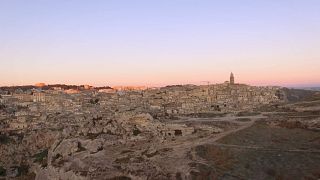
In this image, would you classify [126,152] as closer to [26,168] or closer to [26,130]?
[26,168]

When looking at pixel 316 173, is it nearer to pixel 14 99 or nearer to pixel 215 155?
pixel 215 155

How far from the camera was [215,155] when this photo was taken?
36312 mm

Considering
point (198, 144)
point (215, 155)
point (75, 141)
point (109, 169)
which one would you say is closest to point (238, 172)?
point (215, 155)

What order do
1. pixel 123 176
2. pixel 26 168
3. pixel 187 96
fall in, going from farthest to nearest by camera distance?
pixel 187 96 < pixel 26 168 < pixel 123 176

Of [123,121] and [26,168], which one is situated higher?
[123,121]

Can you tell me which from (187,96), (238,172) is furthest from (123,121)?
(187,96)

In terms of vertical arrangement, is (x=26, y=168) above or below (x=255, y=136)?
below

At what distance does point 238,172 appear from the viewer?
108 ft

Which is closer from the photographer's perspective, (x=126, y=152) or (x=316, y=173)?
(x=316, y=173)

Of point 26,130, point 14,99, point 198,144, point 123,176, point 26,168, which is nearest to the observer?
point 123,176

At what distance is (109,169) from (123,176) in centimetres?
232

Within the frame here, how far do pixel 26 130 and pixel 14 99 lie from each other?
6019 centimetres

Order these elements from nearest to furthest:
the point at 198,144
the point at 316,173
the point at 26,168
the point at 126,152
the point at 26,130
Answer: the point at 316,173 < the point at 198,144 < the point at 126,152 < the point at 26,168 < the point at 26,130

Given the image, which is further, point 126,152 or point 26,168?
point 26,168
